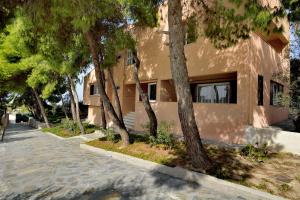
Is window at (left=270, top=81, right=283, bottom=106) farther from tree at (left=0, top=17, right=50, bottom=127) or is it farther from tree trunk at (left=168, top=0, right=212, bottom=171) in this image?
tree at (left=0, top=17, right=50, bottom=127)

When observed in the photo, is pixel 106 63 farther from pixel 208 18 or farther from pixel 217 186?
pixel 217 186

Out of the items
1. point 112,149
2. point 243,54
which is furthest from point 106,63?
point 243,54

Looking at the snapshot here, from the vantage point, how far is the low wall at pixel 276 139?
32.1 ft

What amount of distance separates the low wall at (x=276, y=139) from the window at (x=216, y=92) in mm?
3440

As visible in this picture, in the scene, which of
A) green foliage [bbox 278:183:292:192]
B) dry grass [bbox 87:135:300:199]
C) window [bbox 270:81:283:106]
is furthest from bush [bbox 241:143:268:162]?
window [bbox 270:81:283:106]

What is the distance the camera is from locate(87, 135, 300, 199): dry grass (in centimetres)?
655

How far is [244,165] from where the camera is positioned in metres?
8.04

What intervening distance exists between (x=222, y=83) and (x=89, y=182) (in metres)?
10.1

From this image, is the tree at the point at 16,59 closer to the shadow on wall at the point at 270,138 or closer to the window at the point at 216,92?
the window at the point at 216,92

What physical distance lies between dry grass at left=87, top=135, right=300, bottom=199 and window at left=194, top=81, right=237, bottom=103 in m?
4.65

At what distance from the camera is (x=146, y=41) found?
18000mm

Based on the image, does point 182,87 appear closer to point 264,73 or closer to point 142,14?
point 142,14

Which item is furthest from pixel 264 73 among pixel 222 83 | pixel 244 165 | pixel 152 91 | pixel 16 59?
pixel 16 59

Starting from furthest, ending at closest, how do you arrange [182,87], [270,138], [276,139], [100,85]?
1. [100,85]
2. [270,138]
3. [276,139]
4. [182,87]
